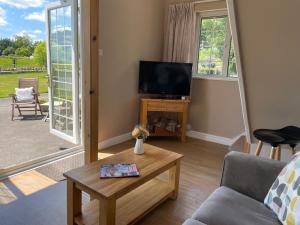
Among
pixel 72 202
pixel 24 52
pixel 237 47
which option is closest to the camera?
pixel 72 202

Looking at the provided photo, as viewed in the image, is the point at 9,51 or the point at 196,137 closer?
the point at 9,51

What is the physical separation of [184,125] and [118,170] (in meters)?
2.26

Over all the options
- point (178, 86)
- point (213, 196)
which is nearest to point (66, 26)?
point (178, 86)

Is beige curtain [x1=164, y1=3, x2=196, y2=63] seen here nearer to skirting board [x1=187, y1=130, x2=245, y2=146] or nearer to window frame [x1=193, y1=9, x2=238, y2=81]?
window frame [x1=193, y1=9, x2=238, y2=81]

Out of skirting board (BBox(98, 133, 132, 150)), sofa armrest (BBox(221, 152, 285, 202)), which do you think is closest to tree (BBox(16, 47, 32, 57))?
skirting board (BBox(98, 133, 132, 150))

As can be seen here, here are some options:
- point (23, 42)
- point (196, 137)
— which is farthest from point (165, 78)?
point (23, 42)

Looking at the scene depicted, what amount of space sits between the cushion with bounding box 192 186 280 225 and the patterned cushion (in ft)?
0.21

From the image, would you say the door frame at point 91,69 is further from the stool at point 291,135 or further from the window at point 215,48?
the window at point 215,48

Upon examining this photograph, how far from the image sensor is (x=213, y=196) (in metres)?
1.56

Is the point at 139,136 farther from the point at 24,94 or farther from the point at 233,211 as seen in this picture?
the point at 24,94

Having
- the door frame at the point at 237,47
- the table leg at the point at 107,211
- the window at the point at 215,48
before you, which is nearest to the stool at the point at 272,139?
the door frame at the point at 237,47

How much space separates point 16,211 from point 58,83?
213 cm

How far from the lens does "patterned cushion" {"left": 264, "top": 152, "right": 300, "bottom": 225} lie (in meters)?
1.21

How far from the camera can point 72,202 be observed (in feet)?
5.92
